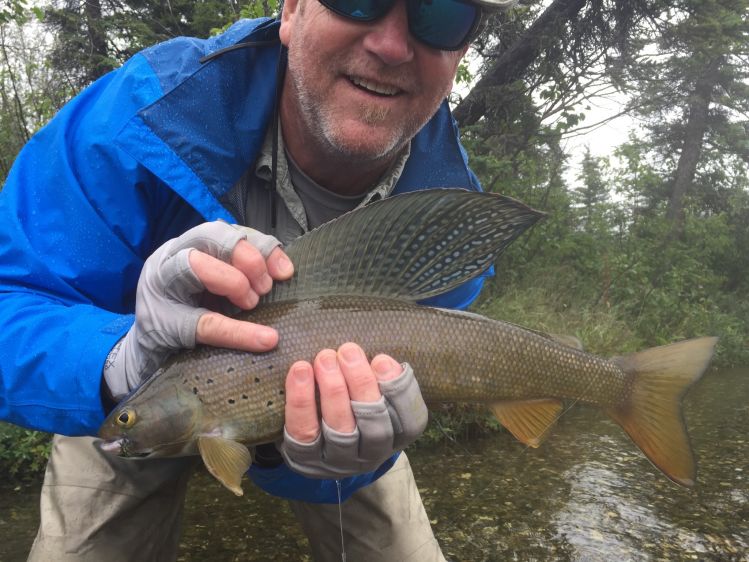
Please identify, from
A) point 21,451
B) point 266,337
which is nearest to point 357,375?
point 266,337

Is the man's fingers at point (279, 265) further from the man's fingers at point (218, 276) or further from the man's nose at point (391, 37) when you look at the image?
the man's nose at point (391, 37)

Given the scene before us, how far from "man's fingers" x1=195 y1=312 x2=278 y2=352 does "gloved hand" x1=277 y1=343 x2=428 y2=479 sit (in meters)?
0.13

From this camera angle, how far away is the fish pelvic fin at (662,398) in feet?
7.62

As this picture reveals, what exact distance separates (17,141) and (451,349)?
835 centimetres

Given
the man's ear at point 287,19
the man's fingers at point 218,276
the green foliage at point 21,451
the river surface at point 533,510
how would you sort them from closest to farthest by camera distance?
the man's fingers at point 218,276, the man's ear at point 287,19, the river surface at point 533,510, the green foliage at point 21,451

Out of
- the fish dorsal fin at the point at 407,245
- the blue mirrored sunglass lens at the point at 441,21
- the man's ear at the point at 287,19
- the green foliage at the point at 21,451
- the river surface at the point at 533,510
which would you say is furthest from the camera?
the green foliage at the point at 21,451

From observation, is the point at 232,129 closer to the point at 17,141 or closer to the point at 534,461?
the point at 534,461

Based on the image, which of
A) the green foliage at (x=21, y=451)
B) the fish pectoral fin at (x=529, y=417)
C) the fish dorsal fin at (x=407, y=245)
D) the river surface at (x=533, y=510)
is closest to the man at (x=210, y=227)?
the fish dorsal fin at (x=407, y=245)

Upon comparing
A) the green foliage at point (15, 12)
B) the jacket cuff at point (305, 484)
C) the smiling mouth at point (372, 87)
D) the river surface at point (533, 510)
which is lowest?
the river surface at point (533, 510)

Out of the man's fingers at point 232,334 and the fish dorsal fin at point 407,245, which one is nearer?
the man's fingers at point 232,334

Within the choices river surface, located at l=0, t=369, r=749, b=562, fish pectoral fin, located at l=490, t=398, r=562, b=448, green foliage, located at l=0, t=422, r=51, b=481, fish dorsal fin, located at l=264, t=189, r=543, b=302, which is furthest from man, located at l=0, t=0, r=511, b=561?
green foliage, located at l=0, t=422, r=51, b=481

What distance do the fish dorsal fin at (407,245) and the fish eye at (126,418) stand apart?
0.54 m

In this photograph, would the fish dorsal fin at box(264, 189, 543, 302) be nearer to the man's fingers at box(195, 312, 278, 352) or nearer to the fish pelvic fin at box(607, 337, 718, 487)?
the man's fingers at box(195, 312, 278, 352)

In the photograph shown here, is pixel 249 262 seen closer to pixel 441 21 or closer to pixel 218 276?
pixel 218 276
